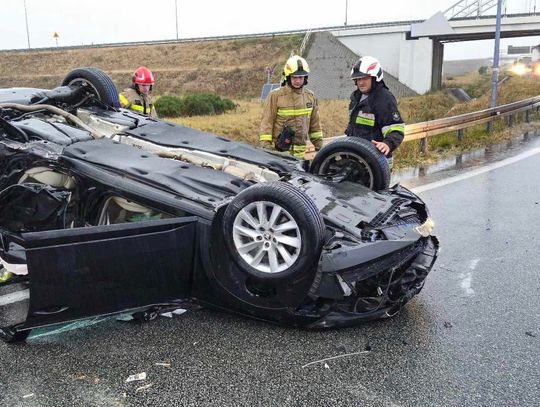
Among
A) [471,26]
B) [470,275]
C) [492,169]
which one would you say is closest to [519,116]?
[492,169]

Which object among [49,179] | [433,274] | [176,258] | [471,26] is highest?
[471,26]

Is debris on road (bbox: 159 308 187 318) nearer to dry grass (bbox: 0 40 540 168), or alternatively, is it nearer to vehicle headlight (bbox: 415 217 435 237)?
vehicle headlight (bbox: 415 217 435 237)

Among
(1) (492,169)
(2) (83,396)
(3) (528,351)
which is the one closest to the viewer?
(2) (83,396)

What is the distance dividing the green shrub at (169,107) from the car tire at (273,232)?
62.7ft

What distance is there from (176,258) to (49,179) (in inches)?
44.1

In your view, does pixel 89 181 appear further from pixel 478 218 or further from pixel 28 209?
pixel 478 218

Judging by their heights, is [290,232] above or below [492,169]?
above

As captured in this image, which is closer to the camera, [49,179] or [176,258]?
[176,258]

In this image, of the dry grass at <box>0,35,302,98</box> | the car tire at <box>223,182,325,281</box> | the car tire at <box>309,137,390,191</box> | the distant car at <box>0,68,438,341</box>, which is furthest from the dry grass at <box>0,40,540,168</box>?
the car tire at <box>223,182,325,281</box>

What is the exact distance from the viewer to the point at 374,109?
4.91 m

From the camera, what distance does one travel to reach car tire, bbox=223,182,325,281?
289 cm

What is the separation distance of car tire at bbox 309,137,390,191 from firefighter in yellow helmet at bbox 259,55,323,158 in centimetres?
114

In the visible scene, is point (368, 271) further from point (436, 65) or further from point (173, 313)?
point (436, 65)

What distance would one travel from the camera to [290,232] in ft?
9.75
